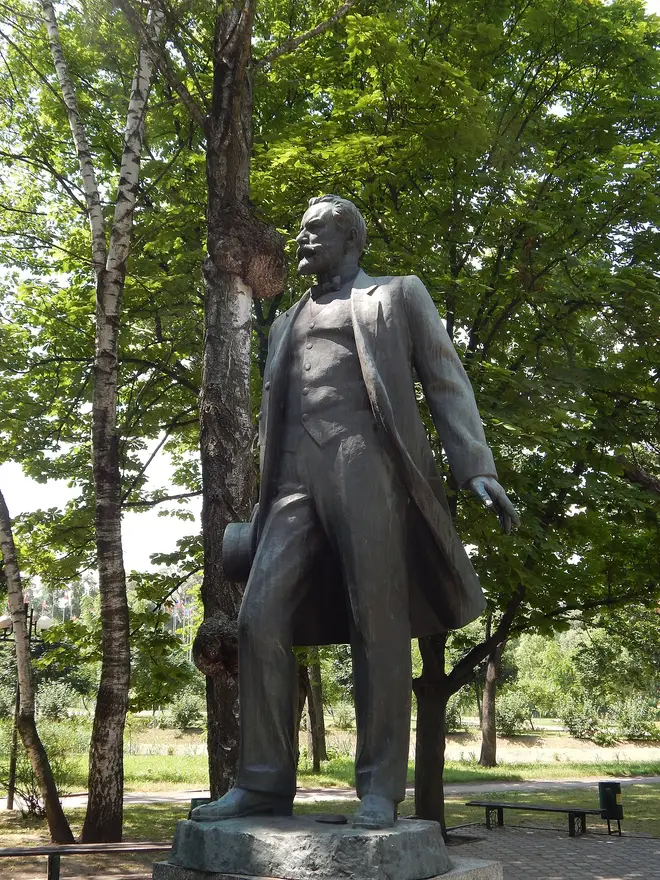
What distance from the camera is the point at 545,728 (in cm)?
4103

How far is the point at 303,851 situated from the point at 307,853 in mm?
17

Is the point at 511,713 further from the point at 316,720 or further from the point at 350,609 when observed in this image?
the point at 350,609

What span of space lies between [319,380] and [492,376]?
748cm

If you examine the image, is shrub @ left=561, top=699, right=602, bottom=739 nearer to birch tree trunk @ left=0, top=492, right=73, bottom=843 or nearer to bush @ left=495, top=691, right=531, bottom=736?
bush @ left=495, top=691, right=531, bottom=736

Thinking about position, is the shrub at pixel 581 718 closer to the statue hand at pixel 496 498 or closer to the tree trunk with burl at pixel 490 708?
the tree trunk with burl at pixel 490 708

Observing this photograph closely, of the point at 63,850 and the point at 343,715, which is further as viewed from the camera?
the point at 343,715

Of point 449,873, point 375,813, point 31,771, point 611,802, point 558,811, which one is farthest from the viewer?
point 31,771

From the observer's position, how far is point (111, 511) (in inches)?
411

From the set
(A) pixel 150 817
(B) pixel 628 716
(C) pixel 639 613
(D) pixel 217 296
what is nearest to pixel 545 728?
(B) pixel 628 716

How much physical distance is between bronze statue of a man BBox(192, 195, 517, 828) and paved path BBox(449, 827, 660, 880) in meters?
7.25

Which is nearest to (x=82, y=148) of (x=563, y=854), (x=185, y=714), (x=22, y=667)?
(x=22, y=667)

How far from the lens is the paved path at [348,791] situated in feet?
55.4

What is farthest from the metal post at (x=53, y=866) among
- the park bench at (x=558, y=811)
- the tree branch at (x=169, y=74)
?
the park bench at (x=558, y=811)

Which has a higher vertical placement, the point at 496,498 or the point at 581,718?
the point at 496,498
